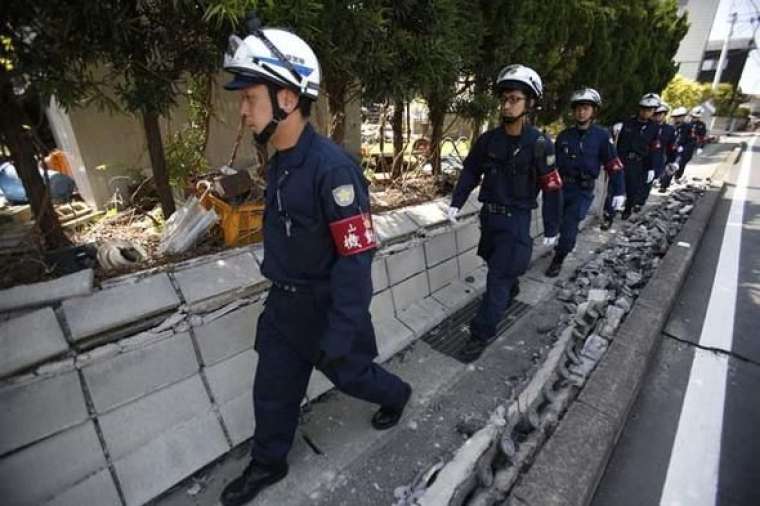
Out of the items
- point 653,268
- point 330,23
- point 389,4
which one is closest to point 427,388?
point 330,23

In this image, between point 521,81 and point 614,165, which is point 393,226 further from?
point 614,165

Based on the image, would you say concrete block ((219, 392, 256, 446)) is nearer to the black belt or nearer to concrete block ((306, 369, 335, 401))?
concrete block ((306, 369, 335, 401))

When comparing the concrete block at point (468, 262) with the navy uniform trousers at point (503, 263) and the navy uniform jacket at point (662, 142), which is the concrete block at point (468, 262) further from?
the navy uniform jacket at point (662, 142)

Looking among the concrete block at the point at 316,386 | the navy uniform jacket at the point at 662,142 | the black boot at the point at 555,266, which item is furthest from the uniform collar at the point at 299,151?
the navy uniform jacket at the point at 662,142

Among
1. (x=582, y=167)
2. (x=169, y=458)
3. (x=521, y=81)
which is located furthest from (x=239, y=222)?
(x=582, y=167)

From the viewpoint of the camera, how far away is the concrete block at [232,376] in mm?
2277

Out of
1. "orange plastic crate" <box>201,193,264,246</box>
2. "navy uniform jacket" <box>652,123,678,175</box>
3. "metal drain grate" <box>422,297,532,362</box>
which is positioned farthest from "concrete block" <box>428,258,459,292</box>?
"navy uniform jacket" <box>652,123,678,175</box>

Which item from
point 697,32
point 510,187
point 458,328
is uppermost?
→ point 697,32

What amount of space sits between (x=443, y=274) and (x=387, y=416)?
184 cm

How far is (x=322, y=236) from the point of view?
1.79 meters

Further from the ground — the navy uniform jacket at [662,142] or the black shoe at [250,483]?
the navy uniform jacket at [662,142]

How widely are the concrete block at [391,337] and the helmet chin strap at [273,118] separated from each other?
1.86 meters

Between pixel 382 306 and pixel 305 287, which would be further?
pixel 382 306

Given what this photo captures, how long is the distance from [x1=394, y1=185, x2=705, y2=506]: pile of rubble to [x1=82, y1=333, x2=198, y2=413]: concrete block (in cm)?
135
